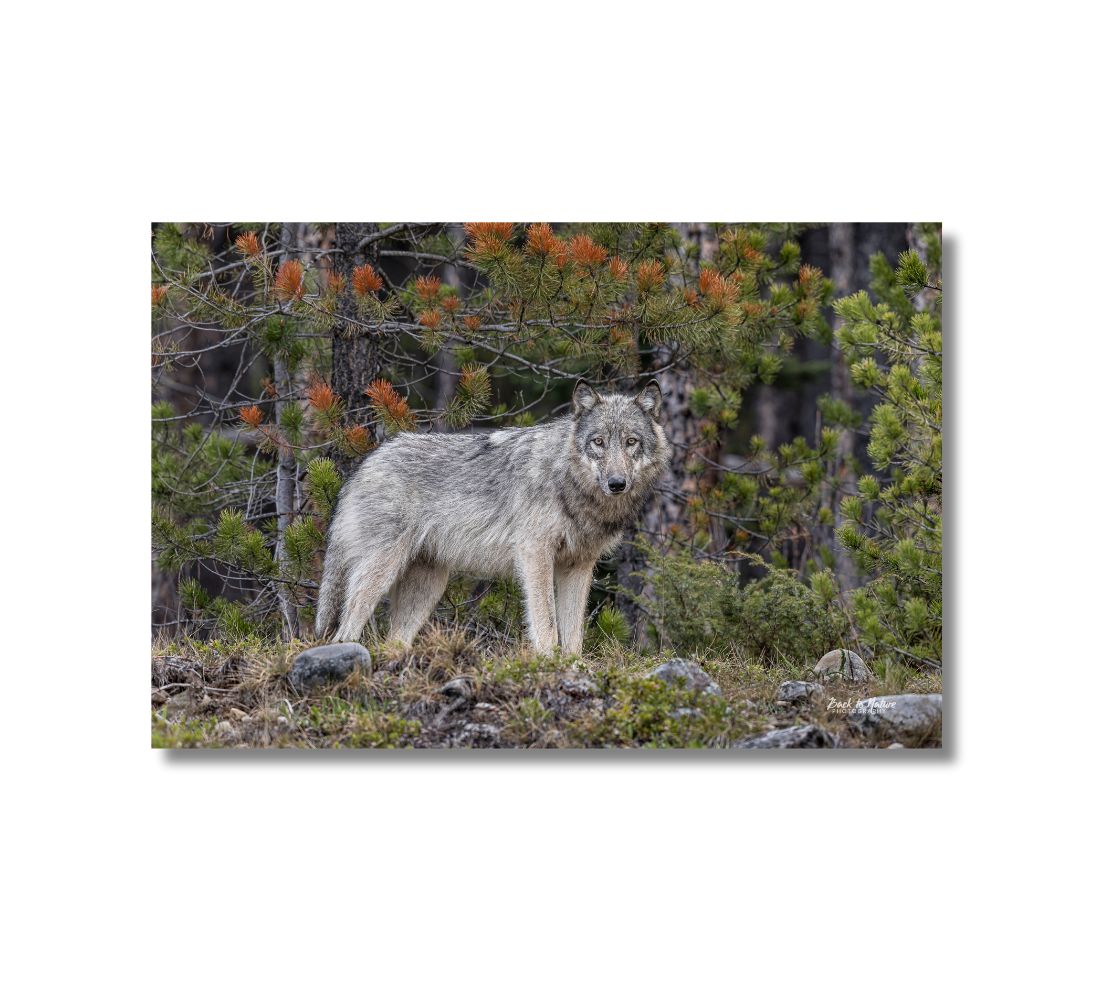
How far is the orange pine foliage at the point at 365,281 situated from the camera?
282 inches

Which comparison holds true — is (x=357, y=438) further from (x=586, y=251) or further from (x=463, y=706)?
(x=463, y=706)

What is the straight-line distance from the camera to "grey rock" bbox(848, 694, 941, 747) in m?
6.23

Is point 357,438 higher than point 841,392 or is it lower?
lower

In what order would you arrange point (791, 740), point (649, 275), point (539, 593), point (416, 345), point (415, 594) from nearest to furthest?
1. point (791, 740)
2. point (539, 593)
3. point (649, 275)
4. point (415, 594)
5. point (416, 345)

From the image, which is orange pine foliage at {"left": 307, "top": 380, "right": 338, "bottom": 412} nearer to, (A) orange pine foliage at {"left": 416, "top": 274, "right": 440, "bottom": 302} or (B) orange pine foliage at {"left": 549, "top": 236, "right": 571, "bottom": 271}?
(A) orange pine foliage at {"left": 416, "top": 274, "right": 440, "bottom": 302}

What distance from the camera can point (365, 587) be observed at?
7004 millimetres

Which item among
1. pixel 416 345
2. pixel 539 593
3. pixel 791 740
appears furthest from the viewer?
pixel 416 345

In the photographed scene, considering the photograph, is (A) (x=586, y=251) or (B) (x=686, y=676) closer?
(B) (x=686, y=676)

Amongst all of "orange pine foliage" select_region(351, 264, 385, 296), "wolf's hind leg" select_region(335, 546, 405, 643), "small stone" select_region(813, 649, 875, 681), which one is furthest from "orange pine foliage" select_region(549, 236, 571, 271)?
"small stone" select_region(813, 649, 875, 681)

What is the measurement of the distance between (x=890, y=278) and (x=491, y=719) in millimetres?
3463

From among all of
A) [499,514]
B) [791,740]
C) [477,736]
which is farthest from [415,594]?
[791,740]

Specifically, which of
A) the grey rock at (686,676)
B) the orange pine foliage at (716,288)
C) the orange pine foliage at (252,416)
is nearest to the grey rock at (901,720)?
the grey rock at (686,676)

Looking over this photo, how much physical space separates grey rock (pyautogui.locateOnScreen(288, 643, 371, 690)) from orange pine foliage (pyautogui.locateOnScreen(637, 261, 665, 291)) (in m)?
2.49

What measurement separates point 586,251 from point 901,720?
2.89 meters
